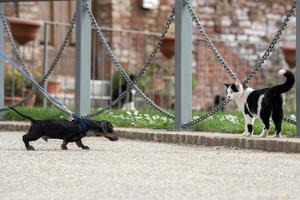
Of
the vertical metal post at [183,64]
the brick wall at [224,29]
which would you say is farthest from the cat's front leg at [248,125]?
the brick wall at [224,29]

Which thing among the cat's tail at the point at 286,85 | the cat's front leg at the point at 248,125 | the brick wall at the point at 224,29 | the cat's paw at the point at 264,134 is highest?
the brick wall at the point at 224,29

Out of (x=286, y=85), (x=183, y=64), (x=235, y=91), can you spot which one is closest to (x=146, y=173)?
(x=286, y=85)

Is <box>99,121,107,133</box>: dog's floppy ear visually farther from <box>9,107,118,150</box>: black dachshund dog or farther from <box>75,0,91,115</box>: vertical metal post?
<box>75,0,91,115</box>: vertical metal post

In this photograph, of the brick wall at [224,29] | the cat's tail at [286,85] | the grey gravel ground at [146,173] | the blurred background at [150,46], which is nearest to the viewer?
the grey gravel ground at [146,173]

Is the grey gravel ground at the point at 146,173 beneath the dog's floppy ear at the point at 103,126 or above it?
beneath

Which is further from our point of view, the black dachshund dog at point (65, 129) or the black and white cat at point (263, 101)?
the black and white cat at point (263, 101)

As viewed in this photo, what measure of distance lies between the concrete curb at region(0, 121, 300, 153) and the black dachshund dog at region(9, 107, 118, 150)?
110cm

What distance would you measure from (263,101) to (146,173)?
2.18 meters

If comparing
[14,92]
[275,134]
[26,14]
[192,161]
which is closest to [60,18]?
[26,14]

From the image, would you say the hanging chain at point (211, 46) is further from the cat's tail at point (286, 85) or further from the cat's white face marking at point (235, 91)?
the cat's tail at point (286, 85)

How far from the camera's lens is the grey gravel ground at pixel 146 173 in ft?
17.0

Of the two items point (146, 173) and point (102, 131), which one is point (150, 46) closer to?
point (102, 131)

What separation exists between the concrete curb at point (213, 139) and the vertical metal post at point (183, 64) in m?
0.26

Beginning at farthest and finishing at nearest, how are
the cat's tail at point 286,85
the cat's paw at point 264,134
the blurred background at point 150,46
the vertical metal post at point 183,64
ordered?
the blurred background at point 150,46, the vertical metal post at point 183,64, the cat's paw at point 264,134, the cat's tail at point 286,85
